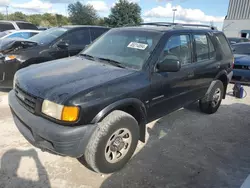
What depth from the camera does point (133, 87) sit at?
8.89 feet

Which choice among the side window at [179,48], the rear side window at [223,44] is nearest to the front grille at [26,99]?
the side window at [179,48]

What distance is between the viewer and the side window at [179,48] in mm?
3248

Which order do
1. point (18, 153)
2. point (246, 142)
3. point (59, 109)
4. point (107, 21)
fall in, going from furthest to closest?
point (107, 21) → point (246, 142) → point (18, 153) → point (59, 109)

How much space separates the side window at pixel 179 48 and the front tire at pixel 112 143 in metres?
1.12

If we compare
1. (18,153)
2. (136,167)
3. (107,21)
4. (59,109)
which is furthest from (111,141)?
(107,21)

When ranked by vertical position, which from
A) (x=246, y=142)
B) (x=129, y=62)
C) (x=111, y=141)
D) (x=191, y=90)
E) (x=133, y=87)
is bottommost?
(x=246, y=142)

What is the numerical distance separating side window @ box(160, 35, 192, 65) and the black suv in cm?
2

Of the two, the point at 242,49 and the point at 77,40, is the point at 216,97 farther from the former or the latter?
the point at 242,49

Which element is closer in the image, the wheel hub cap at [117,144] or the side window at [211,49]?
the wheel hub cap at [117,144]

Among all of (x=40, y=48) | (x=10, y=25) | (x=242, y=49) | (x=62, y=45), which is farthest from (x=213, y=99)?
(x=10, y=25)

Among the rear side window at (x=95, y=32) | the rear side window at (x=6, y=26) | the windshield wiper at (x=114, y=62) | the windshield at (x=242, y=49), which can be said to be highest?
the rear side window at (x=6, y=26)

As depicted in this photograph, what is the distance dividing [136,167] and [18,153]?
1.64 m

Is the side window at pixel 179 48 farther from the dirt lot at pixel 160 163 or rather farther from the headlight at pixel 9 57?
the headlight at pixel 9 57

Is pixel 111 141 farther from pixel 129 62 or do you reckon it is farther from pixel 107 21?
pixel 107 21
